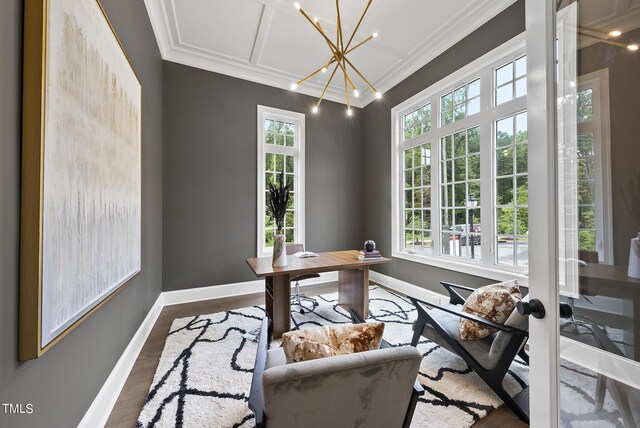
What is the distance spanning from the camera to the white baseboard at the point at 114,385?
1339 millimetres

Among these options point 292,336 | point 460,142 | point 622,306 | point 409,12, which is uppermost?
point 409,12

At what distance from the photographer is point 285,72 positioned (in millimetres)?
3852

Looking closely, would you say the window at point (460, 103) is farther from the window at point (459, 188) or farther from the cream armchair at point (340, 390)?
the cream armchair at point (340, 390)

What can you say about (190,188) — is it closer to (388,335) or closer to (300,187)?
(300,187)

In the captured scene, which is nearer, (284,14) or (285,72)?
(284,14)

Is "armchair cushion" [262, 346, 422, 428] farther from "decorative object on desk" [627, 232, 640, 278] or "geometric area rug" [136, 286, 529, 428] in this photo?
"geometric area rug" [136, 286, 529, 428]

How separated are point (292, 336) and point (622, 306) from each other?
1.11m

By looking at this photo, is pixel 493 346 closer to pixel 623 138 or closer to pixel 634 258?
pixel 634 258

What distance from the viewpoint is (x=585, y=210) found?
0.85m

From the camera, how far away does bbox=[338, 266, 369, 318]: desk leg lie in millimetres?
2812

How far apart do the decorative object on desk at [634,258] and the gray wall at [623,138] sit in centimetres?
1

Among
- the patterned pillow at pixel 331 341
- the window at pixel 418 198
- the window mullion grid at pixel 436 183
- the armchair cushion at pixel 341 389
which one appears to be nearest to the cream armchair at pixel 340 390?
the armchair cushion at pixel 341 389

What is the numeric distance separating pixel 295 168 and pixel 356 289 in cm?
233

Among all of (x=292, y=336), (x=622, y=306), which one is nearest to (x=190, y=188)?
(x=292, y=336)
